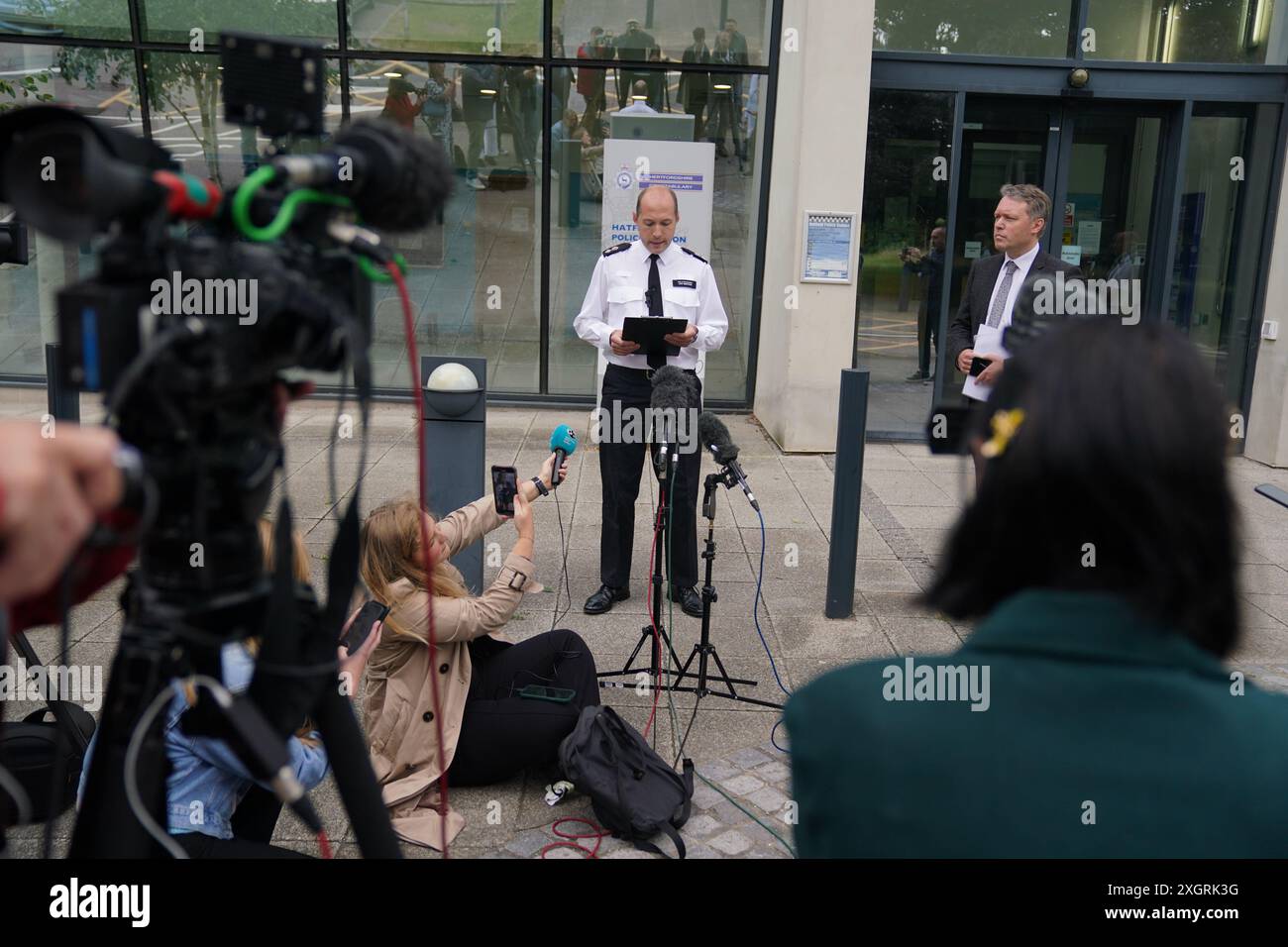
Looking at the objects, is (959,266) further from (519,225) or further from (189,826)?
(189,826)

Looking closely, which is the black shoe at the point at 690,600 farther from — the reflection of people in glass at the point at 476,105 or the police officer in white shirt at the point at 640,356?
the reflection of people in glass at the point at 476,105

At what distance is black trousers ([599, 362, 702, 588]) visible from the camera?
5676 mm

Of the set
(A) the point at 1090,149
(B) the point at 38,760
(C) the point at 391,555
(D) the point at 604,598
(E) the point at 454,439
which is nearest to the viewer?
(B) the point at 38,760

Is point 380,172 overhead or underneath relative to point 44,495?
overhead

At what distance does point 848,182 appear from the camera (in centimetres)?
864

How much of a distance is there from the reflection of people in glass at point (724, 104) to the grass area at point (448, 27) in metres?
1.61

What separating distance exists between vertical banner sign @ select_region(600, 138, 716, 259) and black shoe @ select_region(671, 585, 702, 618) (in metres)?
3.73

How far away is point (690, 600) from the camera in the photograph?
5.71m

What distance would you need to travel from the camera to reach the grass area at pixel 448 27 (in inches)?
383

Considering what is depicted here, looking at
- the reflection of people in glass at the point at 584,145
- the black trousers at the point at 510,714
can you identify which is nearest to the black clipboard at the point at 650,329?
the black trousers at the point at 510,714

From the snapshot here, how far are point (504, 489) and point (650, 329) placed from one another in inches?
60.7

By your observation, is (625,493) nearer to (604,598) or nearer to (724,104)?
(604,598)

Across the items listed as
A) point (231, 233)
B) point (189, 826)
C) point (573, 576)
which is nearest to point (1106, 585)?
point (231, 233)

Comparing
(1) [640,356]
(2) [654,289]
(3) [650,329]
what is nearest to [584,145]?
(2) [654,289]
